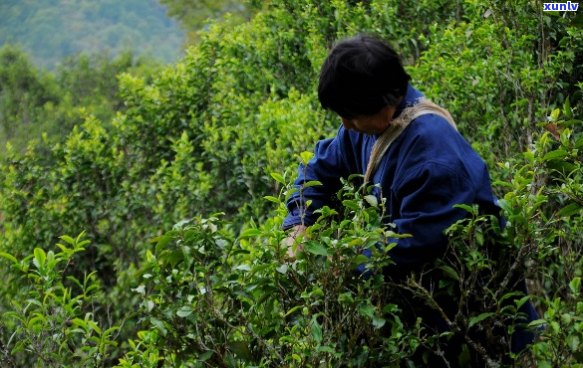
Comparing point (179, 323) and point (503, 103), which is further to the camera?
point (503, 103)

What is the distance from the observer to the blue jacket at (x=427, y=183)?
2029 millimetres

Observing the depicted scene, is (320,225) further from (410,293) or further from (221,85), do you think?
(221,85)

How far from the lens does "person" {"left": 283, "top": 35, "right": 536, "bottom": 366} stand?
80.1 inches

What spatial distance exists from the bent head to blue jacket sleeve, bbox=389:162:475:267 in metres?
0.21

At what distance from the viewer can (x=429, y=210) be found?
206cm

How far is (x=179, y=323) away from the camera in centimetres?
224

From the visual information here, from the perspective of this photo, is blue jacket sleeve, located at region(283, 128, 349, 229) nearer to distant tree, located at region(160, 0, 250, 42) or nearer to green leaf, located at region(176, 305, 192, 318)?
green leaf, located at region(176, 305, 192, 318)

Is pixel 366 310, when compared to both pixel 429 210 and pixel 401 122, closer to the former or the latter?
pixel 429 210

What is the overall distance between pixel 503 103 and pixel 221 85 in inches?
97.1

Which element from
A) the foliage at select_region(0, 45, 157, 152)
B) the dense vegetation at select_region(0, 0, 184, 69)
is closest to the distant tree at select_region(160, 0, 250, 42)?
the foliage at select_region(0, 45, 157, 152)

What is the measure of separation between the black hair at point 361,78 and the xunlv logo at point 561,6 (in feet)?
8.25

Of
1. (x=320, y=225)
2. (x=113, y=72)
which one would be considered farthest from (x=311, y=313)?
(x=113, y=72)

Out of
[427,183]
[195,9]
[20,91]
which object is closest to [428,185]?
[427,183]

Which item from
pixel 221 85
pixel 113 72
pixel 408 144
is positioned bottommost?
pixel 113 72
